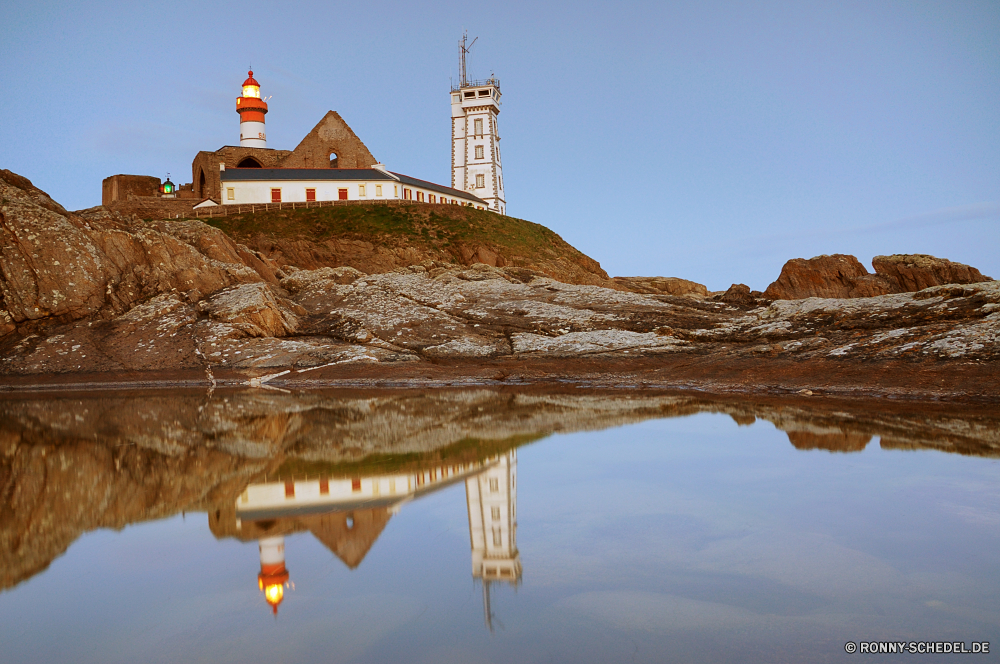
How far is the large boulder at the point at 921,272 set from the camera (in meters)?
45.6

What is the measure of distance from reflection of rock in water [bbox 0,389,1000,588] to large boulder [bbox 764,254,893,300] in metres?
27.1

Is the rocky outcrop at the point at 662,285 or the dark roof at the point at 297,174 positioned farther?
the dark roof at the point at 297,174

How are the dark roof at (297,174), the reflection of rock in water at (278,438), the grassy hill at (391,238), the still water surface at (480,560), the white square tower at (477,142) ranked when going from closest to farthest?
the still water surface at (480,560) < the reflection of rock in water at (278,438) < the grassy hill at (391,238) < the dark roof at (297,174) < the white square tower at (477,142)

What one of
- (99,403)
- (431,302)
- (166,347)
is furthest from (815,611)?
(431,302)

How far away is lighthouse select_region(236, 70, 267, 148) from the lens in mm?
84750

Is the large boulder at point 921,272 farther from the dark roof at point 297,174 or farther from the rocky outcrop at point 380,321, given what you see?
the dark roof at point 297,174

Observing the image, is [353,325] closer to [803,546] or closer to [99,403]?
[99,403]

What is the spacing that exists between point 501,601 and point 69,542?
5.34 metres

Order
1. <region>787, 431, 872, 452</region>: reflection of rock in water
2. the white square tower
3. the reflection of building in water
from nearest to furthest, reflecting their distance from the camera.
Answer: the reflection of building in water < <region>787, 431, 872, 452</region>: reflection of rock in water < the white square tower

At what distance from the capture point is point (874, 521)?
31.0ft

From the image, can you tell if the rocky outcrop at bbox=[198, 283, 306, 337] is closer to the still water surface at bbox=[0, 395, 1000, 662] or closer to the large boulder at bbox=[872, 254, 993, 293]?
the still water surface at bbox=[0, 395, 1000, 662]

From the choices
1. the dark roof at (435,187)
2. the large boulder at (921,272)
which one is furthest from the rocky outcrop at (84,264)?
the dark roof at (435,187)

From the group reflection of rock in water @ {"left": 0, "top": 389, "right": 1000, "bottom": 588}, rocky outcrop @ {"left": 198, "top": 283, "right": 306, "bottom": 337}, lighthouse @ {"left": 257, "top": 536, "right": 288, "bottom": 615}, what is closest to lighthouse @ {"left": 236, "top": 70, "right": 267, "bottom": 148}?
rocky outcrop @ {"left": 198, "top": 283, "right": 306, "bottom": 337}

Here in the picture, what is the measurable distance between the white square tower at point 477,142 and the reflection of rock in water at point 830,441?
266 feet
